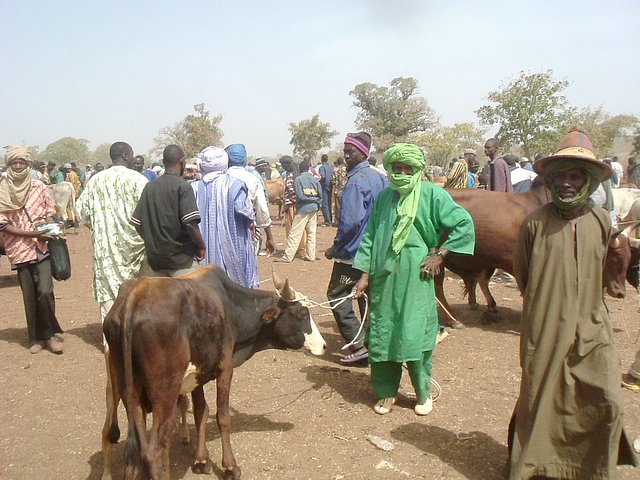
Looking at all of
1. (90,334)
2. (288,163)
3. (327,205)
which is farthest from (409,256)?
(327,205)

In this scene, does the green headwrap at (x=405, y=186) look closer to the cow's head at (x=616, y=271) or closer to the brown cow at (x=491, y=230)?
the cow's head at (x=616, y=271)

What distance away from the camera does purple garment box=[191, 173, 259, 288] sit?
5.49 m

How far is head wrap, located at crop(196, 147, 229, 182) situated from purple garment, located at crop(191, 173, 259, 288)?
0.20 ft

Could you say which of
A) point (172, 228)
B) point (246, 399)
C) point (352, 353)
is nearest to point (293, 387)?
point (246, 399)

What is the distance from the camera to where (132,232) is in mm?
6000

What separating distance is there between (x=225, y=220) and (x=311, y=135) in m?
43.2

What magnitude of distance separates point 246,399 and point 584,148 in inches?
132

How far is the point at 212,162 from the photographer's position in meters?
5.57

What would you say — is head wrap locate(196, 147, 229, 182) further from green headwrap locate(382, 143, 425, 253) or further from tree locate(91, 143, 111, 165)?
tree locate(91, 143, 111, 165)

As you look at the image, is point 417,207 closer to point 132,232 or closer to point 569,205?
point 569,205

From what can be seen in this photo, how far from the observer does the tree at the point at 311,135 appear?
1881 inches

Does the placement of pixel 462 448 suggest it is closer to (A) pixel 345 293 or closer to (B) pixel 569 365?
(B) pixel 569 365

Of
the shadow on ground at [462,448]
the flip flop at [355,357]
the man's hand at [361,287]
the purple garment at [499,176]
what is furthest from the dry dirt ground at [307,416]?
the purple garment at [499,176]

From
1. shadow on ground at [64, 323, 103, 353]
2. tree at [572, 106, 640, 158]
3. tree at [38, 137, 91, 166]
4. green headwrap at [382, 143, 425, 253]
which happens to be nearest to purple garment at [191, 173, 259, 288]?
green headwrap at [382, 143, 425, 253]
